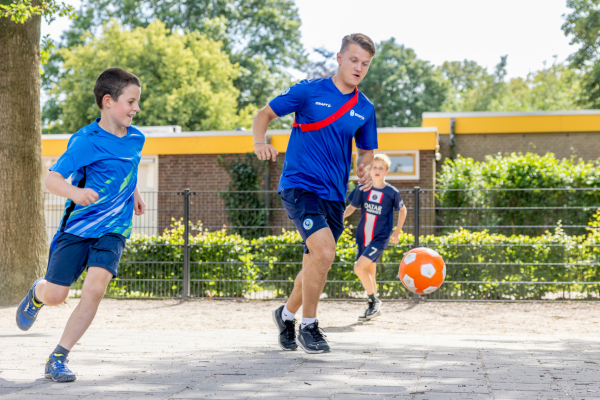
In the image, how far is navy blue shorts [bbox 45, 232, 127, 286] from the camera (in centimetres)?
387

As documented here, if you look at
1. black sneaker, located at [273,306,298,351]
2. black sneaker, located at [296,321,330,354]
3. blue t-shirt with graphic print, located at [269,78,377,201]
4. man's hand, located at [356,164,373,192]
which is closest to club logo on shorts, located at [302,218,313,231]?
blue t-shirt with graphic print, located at [269,78,377,201]

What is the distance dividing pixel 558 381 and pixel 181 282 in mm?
7410

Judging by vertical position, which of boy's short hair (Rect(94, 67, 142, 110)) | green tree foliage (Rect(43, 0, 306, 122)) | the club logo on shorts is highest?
green tree foliage (Rect(43, 0, 306, 122))

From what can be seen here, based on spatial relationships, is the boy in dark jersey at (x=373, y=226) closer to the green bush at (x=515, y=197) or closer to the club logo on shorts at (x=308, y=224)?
the green bush at (x=515, y=197)

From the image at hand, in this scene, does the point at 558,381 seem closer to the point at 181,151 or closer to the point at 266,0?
the point at 181,151

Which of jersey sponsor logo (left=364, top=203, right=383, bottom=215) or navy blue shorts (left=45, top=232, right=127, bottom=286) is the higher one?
jersey sponsor logo (left=364, top=203, right=383, bottom=215)

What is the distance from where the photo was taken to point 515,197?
11.4 metres

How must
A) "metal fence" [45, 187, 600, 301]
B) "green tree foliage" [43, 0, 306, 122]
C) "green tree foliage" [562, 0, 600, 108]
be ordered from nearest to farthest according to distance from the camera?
1. "metal fence" [45, 187, 600, 301]
2. "green tree foliage" [562, 0, 600, 108]
3. "green tree foliage" [43, 0, 306, 122]

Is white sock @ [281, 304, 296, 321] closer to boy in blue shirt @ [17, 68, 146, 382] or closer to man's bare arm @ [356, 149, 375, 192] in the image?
man's bare arm @ [356, 149, 375, 192]

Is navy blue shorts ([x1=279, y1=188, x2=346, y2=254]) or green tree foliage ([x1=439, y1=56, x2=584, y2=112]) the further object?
green tree foliage ([x1=439, y1=56, x2=584, y2=112])

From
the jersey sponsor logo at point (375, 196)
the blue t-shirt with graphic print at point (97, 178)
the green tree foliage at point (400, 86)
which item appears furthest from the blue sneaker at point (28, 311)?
the green tree foliage at point (400, 86)

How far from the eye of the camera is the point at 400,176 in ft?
55.2

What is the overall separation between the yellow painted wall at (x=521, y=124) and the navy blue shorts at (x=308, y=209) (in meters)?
14.7

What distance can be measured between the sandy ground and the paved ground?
0.10 m
